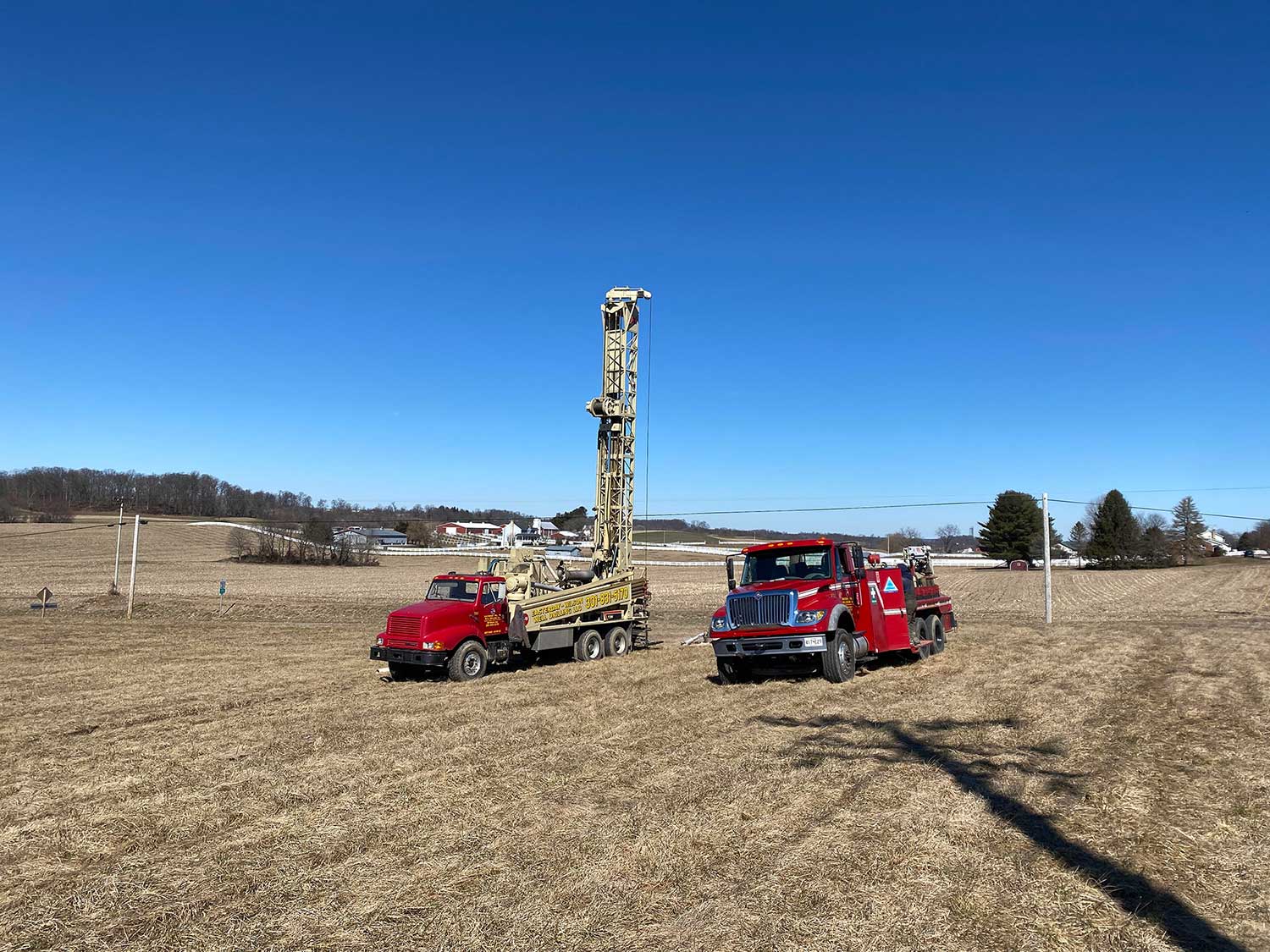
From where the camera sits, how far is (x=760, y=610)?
14969 millimetres

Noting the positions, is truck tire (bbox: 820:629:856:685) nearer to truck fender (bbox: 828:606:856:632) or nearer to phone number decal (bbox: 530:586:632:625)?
truck fender (bbox: 828:606:856:632)

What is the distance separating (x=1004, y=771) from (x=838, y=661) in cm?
602

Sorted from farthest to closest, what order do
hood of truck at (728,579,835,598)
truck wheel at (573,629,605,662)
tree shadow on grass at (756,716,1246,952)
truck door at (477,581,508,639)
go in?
truck wheel at (573,629,605,662)
truck door at (477,581,508,639)
hood of truck at (728,579,835,598)
tree shadow on grass at (756,716,1246,952)

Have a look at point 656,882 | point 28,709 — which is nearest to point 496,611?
point 28,709

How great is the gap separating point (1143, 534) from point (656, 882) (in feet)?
274

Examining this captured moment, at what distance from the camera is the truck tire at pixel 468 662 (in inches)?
631

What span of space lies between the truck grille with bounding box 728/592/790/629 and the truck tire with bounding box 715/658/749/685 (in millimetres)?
699

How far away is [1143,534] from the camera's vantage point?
249 feet

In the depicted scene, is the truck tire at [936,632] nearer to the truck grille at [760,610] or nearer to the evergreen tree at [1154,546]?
the truck grille at [760,610]

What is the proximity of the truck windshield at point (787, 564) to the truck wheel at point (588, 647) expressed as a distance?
15.6 feet

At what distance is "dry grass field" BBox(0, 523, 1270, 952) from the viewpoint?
5.19m

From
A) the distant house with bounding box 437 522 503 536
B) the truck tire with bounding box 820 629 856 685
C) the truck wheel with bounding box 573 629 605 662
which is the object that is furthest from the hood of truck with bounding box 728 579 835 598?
the distant house with bounding box 437 522 503 536

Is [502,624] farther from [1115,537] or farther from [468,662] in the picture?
[1115,537]

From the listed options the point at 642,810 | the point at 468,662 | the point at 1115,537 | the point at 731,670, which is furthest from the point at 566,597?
the point at 1115,537
